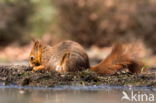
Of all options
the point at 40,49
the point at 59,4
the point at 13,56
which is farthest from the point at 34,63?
the point at 59,4

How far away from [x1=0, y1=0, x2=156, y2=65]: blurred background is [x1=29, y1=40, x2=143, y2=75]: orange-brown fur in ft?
28.4

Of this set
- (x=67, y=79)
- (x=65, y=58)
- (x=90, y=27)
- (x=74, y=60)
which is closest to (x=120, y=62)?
(x=74, y=60)

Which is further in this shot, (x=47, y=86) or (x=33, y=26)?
(x=33, y=26)

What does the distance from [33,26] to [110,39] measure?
392 centimetres

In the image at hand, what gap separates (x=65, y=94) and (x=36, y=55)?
6.71ft

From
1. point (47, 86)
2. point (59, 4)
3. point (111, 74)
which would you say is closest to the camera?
point (47, 86)

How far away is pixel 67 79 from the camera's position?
392 inches

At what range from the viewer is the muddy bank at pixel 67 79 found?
992 centimetres

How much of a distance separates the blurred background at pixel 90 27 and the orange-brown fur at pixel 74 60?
8.66 meters

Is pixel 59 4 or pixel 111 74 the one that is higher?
pixel 59 4

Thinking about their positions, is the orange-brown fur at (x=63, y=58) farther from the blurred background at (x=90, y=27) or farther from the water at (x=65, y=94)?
the blurred background at (x=90, y=27)

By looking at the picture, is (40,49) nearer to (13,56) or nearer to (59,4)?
(13,56)

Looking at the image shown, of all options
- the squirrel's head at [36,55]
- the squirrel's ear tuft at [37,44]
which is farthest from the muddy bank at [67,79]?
the squirrel's ear tuft at [37,44]

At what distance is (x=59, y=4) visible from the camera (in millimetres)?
22203
